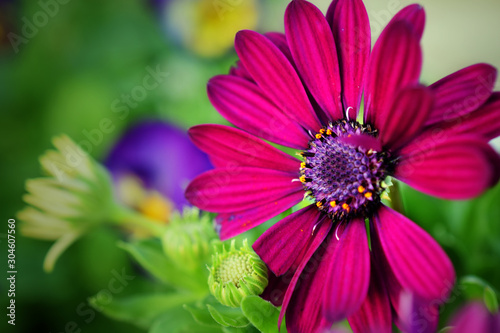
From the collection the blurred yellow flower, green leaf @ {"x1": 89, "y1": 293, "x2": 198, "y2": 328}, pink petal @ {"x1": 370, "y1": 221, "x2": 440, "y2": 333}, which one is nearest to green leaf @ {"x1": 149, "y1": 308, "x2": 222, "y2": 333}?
green leaf @ {"x1": 89, "y1": 293, "x2": 198, "y2": 328}

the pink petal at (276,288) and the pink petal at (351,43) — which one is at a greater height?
the pink petal at (351,43)

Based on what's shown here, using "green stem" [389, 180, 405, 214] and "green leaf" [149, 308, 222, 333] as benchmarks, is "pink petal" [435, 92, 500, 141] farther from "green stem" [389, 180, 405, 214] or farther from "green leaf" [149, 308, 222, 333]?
"green leaf" [149, 308, 222, 333]

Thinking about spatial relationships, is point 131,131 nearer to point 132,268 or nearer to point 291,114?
point 132,268

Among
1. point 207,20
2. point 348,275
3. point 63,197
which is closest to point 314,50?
point 348,275

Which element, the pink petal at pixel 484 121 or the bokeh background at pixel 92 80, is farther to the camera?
the bokeh background at pixel 92 80

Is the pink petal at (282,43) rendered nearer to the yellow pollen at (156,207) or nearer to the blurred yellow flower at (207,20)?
the yellow pollen at (156,207)

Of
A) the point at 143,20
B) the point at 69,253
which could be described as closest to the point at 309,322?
the point at 69,253

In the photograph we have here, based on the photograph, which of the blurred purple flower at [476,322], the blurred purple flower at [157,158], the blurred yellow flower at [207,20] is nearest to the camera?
the blurred purple flower at [476,322]

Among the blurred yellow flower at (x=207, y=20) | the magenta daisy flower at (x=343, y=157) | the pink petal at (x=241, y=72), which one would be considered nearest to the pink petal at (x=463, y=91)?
the magenta daisy flower at (x=343, y=157)
